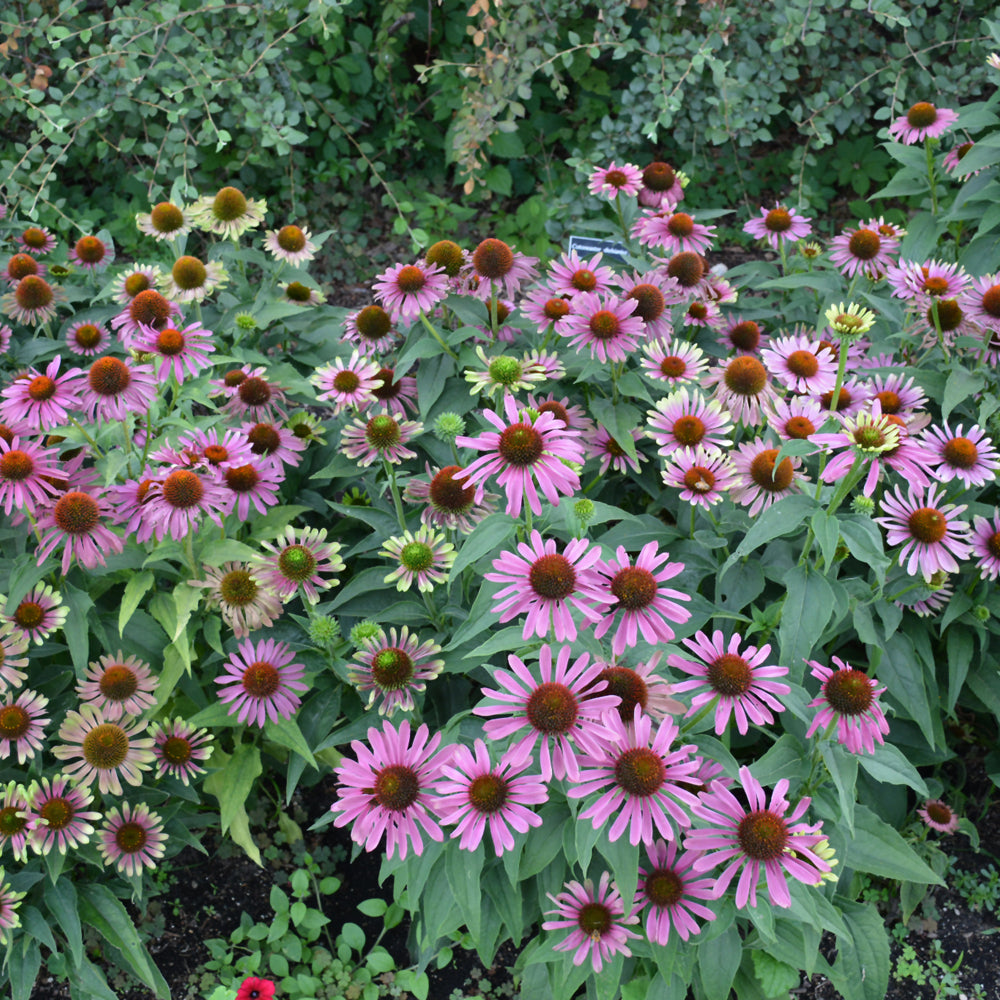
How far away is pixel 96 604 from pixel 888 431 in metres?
1.78

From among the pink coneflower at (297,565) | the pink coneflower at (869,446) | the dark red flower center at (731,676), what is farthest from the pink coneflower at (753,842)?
the pink coneflower at (297,565)

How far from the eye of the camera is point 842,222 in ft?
15.8

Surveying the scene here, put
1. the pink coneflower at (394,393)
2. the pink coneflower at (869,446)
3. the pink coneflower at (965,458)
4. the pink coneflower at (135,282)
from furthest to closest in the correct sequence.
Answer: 1. the pink coneflower at (135,282)
2. the pink coneflower at (394,393)
3. the pink coneflower at (965,458)
4. the pink coneflower at (869,446)

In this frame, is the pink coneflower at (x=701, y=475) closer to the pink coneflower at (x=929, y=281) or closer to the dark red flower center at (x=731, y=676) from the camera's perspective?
the dark red flower center at (x=731, y=676)

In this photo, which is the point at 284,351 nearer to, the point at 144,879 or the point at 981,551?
the point at 144,879

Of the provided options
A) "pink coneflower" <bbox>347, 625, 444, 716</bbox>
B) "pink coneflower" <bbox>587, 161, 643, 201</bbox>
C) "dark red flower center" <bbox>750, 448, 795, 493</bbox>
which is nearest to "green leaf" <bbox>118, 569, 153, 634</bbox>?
"pink coneflower" <bbox>347, 625, 444, 716</bbox>

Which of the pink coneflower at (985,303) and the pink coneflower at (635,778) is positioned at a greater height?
the pink coneflower at (985,303)

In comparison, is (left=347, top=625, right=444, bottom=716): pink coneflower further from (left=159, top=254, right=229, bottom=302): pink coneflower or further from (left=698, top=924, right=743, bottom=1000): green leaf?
(left=159, top=254, right=229, bottom=302): pink coneflower

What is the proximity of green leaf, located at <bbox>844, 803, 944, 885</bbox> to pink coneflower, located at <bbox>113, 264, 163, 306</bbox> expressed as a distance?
2.26m

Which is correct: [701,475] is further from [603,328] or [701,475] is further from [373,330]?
[373,330]

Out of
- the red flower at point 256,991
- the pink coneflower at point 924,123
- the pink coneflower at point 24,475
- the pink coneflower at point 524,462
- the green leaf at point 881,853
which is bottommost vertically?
the red flower at point 256,991

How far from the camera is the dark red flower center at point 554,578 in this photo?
4.70 ft

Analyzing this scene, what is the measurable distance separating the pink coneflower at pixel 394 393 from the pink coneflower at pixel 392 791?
101 cm

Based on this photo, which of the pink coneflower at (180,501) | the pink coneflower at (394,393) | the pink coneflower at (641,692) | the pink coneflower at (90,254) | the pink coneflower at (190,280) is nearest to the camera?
the pink coneflower at (641,692)
